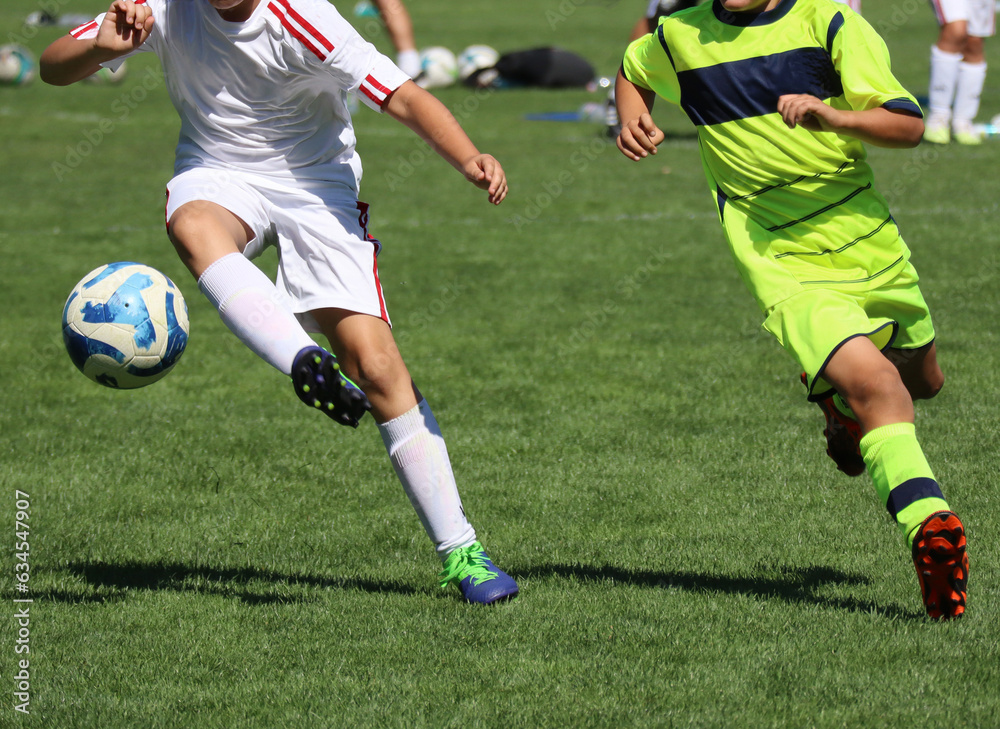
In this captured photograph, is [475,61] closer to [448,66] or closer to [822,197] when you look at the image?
[448,66]

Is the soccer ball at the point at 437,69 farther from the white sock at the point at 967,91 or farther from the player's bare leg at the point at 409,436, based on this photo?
the player's bare leg at the point at 409,436

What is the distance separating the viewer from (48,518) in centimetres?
477

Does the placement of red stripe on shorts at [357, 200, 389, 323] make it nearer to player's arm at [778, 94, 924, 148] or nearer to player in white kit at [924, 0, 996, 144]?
player's arm at [778, 94, 924, 148]

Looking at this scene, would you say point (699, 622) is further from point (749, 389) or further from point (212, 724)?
point (749, 389)

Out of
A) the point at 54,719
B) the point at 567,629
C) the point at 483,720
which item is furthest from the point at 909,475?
the point at 54,719

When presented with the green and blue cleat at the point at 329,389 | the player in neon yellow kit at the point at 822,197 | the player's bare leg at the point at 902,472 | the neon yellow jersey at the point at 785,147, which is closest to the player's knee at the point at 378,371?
the green and blue cleat at the point at 329,389

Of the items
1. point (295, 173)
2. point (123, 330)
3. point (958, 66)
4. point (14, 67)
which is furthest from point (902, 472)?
point (14, 67)

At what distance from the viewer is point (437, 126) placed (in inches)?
149

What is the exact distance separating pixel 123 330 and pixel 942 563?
2.53 meters

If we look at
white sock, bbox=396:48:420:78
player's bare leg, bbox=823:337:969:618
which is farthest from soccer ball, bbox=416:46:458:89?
player's bare leg, bbox=823:337:969:618

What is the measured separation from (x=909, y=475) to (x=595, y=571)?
3.69ft

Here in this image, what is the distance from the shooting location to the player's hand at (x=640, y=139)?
3998 mm

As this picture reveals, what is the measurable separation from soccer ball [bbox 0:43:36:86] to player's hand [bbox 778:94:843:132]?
699 inches

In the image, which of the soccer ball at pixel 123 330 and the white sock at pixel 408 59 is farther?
the white sock at pixel 408 59
